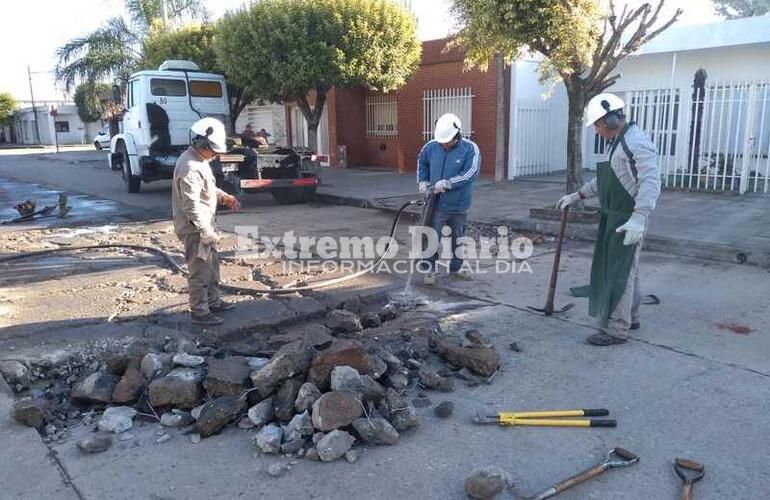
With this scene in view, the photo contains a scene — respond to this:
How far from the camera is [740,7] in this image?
1644 inches

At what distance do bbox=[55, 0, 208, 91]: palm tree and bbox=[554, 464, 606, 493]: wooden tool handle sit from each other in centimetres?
2479

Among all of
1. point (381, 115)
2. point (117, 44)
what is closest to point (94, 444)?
point (381, 115)

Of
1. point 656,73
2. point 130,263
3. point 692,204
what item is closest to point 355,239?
point 130,263

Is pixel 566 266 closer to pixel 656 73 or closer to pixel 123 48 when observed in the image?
pixel 656 73

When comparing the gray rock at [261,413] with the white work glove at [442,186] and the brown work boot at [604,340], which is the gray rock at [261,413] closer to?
the brown work boot at [604,340]

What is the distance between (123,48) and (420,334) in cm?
2445

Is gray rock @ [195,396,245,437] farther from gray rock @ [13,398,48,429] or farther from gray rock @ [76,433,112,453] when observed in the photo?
gray rock @ [13,398,48,429]

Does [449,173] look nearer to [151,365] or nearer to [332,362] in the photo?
[332,362]

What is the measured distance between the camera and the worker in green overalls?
4.41 m

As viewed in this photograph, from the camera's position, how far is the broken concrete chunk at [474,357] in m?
4.15

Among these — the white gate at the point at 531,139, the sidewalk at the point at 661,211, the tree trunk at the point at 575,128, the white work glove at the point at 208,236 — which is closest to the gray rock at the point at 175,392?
the white work glove at the point at 208,236

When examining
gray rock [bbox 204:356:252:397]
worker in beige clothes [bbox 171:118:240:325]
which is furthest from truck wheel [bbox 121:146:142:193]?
gray rock [bbox 204:356:252:397]

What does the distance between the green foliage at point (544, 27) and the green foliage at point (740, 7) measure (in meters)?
38.2

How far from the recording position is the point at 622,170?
4539mm
